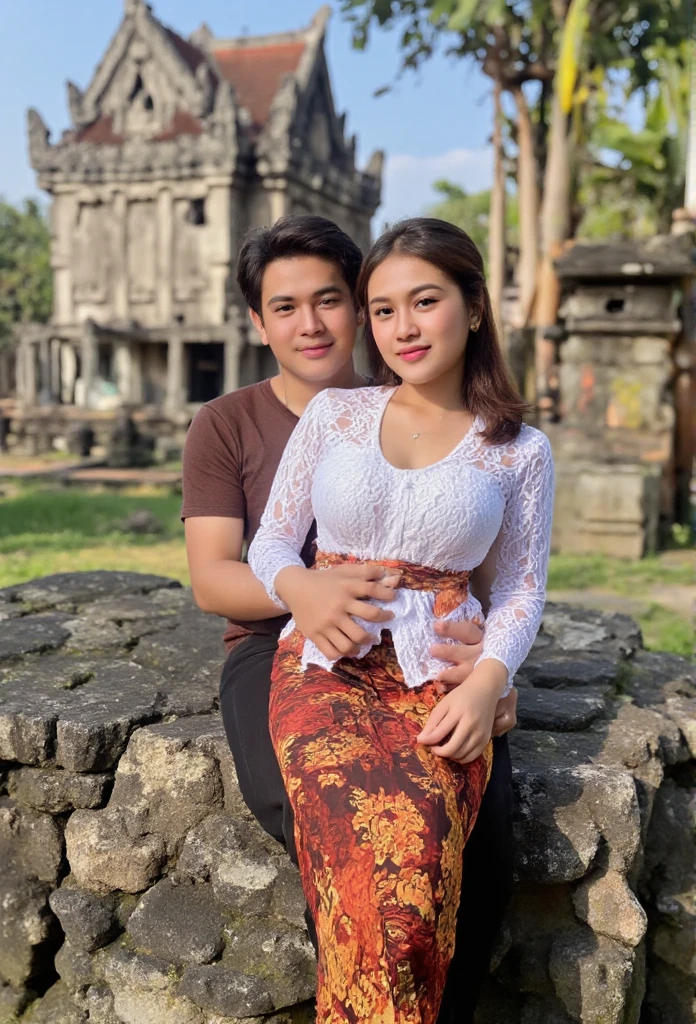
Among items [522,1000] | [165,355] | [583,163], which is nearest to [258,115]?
[165,355]

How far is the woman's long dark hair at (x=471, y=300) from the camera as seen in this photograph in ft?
→ 6.78

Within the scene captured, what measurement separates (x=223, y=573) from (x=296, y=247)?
2.81 feet

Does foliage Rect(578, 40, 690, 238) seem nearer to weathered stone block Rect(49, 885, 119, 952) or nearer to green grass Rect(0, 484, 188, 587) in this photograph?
green grass Rect(0, 484, 188, 587)

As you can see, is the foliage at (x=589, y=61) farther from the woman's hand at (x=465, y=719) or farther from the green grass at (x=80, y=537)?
the woman's hand at (x=465, y=719)

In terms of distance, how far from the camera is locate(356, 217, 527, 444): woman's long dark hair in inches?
81.4

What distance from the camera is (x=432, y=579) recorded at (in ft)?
6.76

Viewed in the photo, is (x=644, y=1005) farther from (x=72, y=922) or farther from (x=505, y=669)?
(x=72, y=922)

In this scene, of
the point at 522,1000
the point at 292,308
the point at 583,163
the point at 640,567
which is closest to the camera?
the point at 522,1000

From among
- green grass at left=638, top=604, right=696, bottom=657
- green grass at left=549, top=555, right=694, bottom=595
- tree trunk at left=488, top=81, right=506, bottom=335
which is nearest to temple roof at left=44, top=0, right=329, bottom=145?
tree trunk at left=488, top=81, right=506, bottom=335

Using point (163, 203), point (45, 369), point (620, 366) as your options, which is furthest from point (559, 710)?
point (45, 369)

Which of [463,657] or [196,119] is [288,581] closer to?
[463,657]

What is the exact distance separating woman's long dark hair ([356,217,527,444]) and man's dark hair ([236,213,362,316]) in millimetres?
207

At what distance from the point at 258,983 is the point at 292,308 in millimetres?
1624

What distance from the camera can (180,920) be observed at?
2.23 meters
